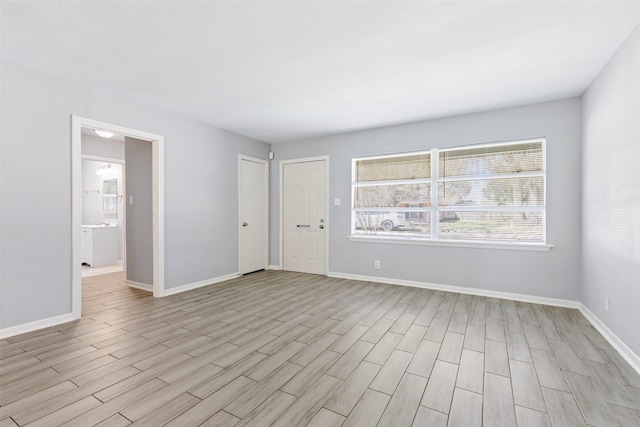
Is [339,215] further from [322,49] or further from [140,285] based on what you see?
[140,285]

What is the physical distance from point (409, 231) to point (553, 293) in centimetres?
197

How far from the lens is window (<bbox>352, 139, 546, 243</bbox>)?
389cm

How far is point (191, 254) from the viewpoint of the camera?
4484 millimetres

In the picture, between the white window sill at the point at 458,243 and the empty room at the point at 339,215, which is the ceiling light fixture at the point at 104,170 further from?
the white window sill at the point at 458,243

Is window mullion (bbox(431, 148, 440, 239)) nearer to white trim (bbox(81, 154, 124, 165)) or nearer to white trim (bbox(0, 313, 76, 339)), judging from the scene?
white trim (bbox(0, 313, 76, 339))

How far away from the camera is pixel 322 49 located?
2.53 m

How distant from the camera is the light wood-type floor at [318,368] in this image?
1720 mm

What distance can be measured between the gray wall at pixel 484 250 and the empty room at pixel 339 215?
28mm

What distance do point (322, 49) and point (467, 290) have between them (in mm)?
3686

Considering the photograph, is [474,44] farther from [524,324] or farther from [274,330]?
[274,330]

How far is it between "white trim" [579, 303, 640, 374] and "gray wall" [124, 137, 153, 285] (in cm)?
543

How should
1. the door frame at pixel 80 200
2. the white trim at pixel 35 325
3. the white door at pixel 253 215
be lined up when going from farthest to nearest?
the white door at pixel 253 215 < the door frame at pixel 80 200 < the white trim at pixel 35 325

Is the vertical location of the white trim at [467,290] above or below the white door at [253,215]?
below

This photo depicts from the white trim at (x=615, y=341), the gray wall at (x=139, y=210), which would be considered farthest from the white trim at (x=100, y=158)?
the white trim at (x=615, y=341)
